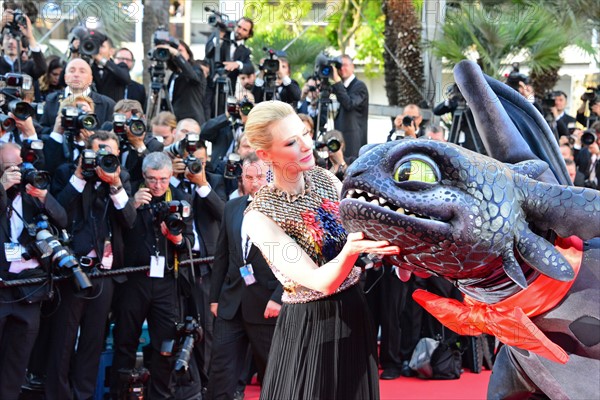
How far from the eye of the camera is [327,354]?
3449 mm

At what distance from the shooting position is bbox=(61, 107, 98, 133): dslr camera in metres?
5.95

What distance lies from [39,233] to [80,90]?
1766 millimetres

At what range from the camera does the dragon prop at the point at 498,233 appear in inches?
93.7

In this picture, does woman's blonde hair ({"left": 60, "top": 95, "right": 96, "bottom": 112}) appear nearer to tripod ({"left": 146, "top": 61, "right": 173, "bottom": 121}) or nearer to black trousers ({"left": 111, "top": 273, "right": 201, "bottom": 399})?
black trousers ({"left": 111, "top": 273, "right": 201, "bottom": 399})

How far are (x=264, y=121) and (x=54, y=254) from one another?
7.54 ft

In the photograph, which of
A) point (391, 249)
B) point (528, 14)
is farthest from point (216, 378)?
point (528, 14)

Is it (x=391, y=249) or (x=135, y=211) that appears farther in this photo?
(x=135, y=211)

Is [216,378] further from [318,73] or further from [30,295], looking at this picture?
[318,73]

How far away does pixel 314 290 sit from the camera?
3445mm

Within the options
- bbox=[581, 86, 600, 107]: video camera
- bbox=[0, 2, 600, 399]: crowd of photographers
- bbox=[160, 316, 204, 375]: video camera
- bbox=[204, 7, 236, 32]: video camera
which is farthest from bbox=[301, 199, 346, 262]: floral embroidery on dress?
bbox=[581, 86, 600, 107]: video camera

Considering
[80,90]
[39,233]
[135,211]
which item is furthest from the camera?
[80,90]

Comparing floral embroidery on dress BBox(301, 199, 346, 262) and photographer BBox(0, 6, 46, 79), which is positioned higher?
photographer BBox(0, 6, 46, 79)

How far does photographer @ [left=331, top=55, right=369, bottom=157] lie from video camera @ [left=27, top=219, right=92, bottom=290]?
3.98 m

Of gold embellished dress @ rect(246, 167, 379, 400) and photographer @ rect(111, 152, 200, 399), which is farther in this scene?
photographer @ rect(111, 152, 200, 399)
